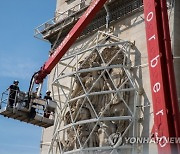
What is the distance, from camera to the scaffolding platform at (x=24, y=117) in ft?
63.6

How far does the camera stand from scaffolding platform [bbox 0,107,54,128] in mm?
19375

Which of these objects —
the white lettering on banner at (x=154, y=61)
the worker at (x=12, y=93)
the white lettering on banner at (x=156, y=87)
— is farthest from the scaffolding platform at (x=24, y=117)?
the white lettering on banner at (x=156, y=87)

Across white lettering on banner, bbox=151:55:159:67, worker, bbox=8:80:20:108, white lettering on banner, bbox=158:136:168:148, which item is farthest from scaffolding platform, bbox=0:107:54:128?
white lettering on banner, bbox=158:136:168:148

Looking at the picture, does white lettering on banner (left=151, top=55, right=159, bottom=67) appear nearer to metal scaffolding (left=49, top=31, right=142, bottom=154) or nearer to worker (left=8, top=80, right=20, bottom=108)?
metal scaffolding (left=49, top=31, right=142, bottom=154)

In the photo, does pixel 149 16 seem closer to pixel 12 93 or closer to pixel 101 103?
pixel 101 103

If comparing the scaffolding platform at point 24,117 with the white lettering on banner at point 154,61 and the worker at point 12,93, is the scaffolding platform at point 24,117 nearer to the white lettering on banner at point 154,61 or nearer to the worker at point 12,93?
the worker at point 12,93

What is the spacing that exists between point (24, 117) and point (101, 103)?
346 cm

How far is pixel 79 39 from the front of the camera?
22828 mm

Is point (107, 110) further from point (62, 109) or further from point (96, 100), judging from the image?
point (62, 109)

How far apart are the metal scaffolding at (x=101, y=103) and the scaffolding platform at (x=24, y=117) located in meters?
0.47

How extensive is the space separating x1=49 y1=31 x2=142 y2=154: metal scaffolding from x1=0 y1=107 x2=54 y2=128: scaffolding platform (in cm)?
47

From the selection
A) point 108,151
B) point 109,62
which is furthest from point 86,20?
point 108,151

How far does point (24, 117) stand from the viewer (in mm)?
19781

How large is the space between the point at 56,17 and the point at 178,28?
9025mm
